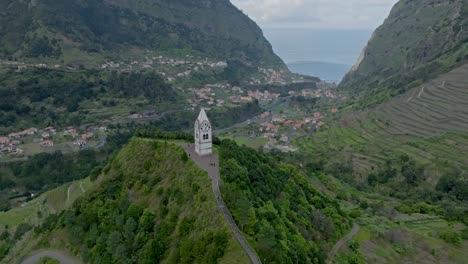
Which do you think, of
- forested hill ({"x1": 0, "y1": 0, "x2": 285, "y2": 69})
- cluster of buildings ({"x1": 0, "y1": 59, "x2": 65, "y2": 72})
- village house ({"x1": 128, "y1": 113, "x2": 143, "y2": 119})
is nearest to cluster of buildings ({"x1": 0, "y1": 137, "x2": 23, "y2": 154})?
village house ({"x1": 128, "y1": 113, "x2": 143, "y2": 119})

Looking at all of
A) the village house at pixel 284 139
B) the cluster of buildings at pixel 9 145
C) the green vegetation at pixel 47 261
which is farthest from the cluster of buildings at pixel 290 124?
the green vegetation at pixel 47 261

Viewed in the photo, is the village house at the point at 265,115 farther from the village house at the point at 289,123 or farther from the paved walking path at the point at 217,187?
the paved walking path at the point at 217,187

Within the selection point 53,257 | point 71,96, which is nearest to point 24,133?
point 71,96

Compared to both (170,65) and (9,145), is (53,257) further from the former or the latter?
(170,65)

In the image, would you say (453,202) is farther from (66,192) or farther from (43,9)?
(43,9)

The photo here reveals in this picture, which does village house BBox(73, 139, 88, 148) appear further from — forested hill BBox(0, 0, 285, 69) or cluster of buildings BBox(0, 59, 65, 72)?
forested hill BBox(0, 0, 285, 69)

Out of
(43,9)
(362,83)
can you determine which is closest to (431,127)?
(362,83)
